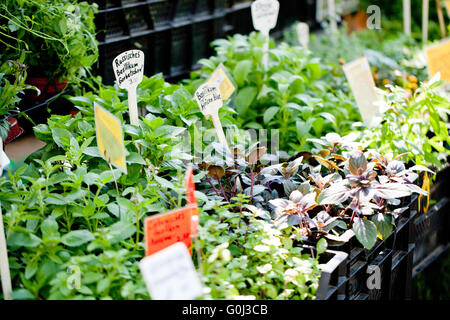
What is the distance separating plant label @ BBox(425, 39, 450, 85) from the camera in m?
2.51

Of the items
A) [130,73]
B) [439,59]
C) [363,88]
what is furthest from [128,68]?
[439,59]

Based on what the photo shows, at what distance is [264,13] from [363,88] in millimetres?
547

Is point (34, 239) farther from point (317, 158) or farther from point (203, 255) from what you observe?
point (317, 158)

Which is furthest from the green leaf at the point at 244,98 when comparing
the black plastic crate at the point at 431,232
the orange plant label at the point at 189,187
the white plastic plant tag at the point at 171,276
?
the white plastic plant tag at the point at 171,276

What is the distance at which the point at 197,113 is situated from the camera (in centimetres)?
190

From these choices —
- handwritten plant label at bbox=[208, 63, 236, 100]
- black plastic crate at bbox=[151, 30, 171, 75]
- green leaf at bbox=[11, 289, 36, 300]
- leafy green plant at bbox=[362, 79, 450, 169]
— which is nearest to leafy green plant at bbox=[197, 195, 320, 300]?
green leaf at bbox=[11, 289, 36, 300]

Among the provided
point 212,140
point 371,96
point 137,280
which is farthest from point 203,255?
point 371,96

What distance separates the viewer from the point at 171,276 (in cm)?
109

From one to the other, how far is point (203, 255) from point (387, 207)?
0.68m

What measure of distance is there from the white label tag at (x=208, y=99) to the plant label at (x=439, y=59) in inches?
50.1

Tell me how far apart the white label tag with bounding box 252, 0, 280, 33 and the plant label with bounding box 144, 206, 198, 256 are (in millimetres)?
1336

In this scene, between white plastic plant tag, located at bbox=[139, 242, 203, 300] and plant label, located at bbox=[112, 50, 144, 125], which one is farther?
plant label, located at bbox=[112, 50, 144, 125]

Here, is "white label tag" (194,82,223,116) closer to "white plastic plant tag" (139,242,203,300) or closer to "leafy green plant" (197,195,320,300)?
"leafy green plant" (197,195,320,300)

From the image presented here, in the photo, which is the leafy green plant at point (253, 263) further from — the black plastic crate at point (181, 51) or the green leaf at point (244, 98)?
the black plastic crate at point (181, 51)
